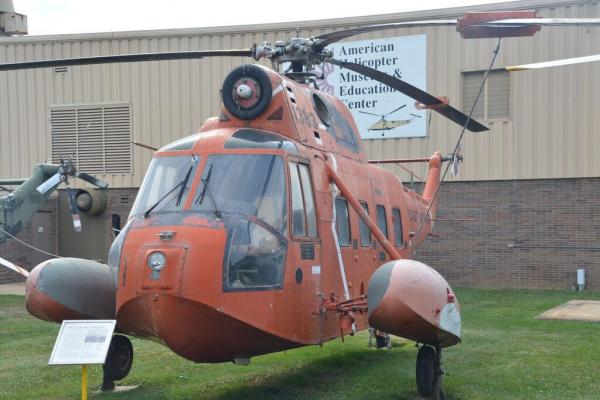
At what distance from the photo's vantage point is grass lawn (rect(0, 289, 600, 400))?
904 centimetres

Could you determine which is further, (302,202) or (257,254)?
(302,202)

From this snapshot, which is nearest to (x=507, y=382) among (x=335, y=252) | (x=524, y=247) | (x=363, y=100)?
(x=335, y=252)

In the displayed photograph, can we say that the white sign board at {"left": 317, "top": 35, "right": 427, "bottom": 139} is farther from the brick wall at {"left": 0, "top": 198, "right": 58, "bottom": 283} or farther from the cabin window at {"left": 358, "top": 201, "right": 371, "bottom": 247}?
the cabin window at {"left": 358, "top": 201, "right": 371, "bottom": 247}

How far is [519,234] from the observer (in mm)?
20859

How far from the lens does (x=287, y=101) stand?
8688 millimetres

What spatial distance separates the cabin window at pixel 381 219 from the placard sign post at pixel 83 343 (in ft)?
14.5

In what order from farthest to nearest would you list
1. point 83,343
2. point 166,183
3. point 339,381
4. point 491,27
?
1. point 339,381
2. point 491,27
3. point 166,183
4. point 83,343

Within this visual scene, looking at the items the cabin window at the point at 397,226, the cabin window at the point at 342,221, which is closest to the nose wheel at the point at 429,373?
the cabin window at the point at 342,221

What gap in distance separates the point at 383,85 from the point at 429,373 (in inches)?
569

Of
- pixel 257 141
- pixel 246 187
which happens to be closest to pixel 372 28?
pixel 257 141

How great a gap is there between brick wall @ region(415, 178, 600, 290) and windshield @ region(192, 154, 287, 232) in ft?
44.0

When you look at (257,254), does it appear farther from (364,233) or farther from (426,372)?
(364,233)

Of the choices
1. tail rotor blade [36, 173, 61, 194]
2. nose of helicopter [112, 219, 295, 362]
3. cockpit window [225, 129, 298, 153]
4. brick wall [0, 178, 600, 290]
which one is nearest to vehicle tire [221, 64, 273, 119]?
cockpit window [225, 129, 298, 153]

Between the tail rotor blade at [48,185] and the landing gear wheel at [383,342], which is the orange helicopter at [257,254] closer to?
the landing gear wheel at [383,342]
